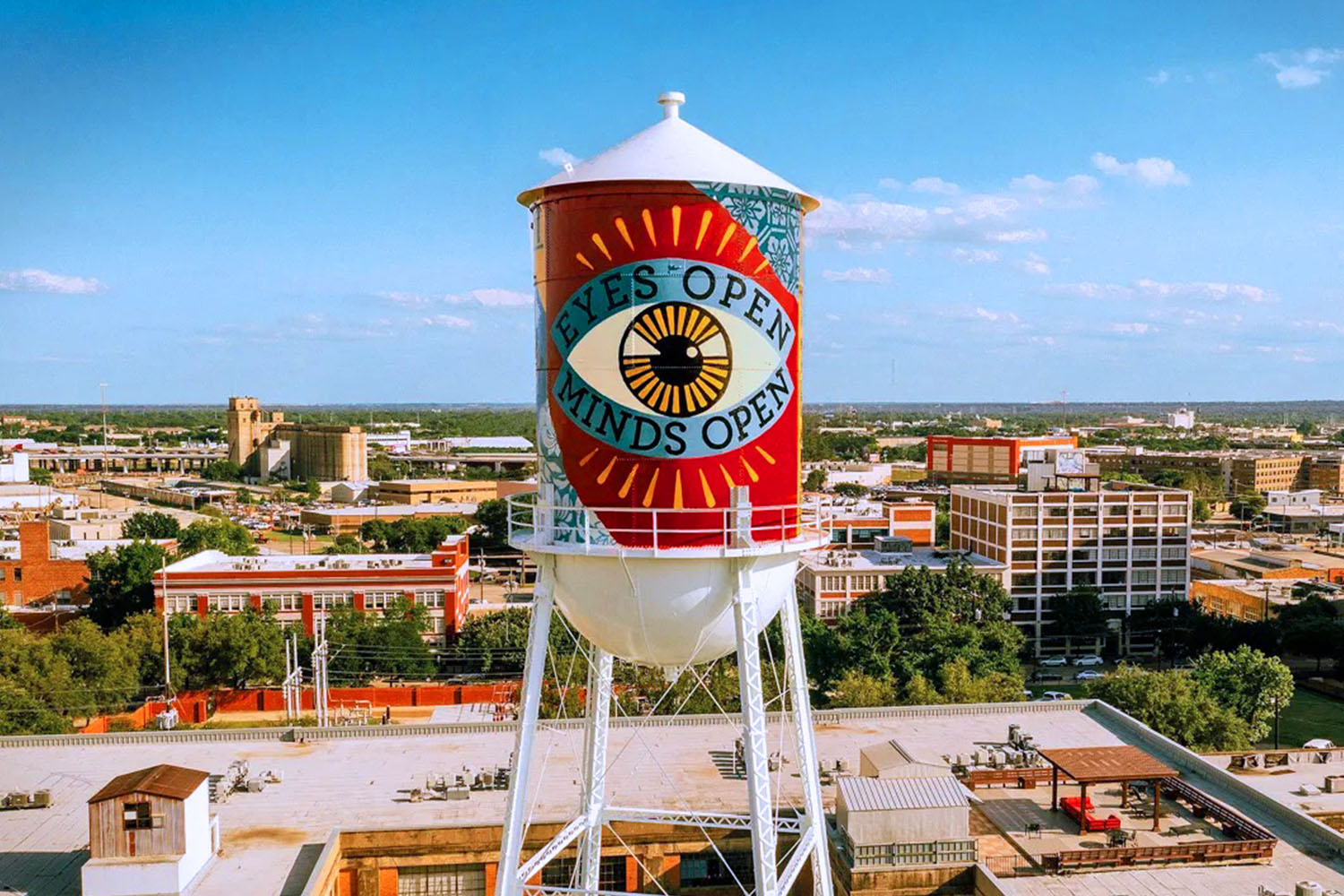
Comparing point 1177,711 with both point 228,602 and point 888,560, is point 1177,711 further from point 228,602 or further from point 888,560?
point 228,602

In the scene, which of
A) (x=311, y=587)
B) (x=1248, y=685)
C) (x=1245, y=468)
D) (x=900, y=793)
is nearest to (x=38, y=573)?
(x=311, y=587)

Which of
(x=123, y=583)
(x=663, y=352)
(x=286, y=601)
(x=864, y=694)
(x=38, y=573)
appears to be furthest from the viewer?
(x=38, y=573)

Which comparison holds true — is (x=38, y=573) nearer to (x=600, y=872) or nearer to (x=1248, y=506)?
(x=600, y=872)

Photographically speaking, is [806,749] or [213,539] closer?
[806,749]

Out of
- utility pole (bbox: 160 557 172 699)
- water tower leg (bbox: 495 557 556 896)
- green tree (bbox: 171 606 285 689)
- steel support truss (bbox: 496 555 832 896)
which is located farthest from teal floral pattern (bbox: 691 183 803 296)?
green tree (bbox: 171 606 285 689)

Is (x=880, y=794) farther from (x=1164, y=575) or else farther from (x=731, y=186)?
(x=1164, y=575)

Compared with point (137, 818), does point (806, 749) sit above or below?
above

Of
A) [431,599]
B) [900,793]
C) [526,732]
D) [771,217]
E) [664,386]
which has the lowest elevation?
[431,599]

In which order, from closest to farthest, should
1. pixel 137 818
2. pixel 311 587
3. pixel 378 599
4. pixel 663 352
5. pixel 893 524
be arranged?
pixel 663 352 → pixel 137 818 → pixel 311 587 → pixel 378 599 → pixel 893 524
